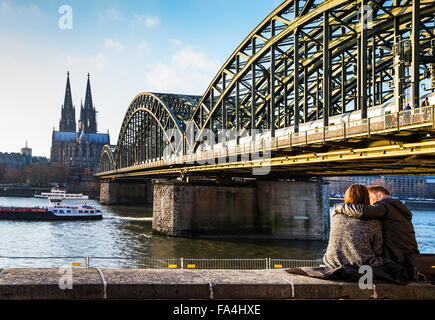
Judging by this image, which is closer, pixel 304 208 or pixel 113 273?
pixel 113 273

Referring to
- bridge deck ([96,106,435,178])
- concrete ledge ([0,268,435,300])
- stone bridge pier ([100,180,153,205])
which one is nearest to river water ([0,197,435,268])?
bridge deck ([96,106,435,178])

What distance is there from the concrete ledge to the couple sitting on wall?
1.45 ft

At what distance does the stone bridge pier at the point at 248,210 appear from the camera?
4894 centimetres

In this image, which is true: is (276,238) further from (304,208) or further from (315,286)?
(315,286)

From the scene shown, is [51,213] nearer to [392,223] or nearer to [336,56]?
[336,56]

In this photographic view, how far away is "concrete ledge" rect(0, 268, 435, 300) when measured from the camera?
5109mm

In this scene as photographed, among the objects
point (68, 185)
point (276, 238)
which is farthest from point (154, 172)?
point (68, 185)

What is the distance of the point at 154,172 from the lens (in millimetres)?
70062

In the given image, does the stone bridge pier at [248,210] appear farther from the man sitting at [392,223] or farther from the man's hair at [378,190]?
the man sitting at [392,223]

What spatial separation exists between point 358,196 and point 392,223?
52 centimetres

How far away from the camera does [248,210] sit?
50.1 meters

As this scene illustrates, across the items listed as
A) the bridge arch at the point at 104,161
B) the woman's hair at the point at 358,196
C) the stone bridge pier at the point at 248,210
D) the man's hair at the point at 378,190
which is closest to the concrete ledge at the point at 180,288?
the woman's hair at the point at 358,196
